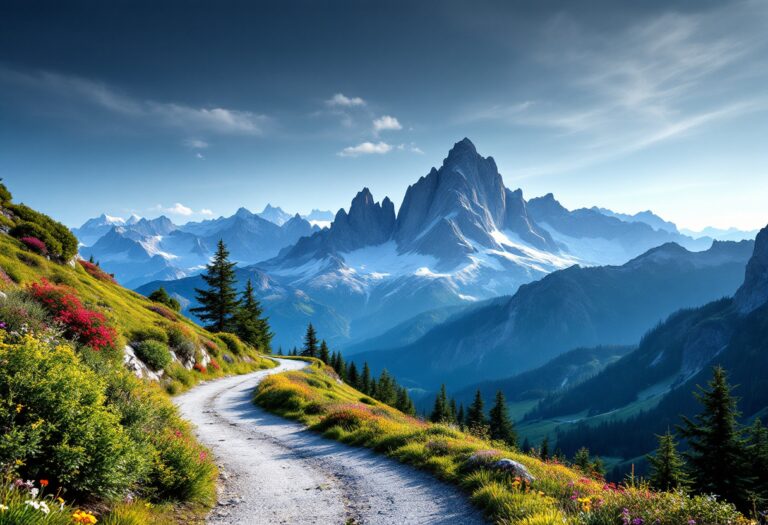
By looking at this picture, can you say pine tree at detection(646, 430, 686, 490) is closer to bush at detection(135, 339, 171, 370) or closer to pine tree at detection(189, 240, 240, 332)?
bush at detection(135, 339, 171, 370)

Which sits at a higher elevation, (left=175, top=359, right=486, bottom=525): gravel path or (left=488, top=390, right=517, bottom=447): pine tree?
(left=175, top=359, right=486, bottom=525): gravel path

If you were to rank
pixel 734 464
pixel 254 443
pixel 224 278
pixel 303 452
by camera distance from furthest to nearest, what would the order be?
1. pixel 224 278
2. pixel 734 464
3. pixel 254 443
4. pixel 303 452

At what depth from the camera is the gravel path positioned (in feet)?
33.1

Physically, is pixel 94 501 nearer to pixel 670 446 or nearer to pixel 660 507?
pixel 660 507

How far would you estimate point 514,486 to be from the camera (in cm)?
1018

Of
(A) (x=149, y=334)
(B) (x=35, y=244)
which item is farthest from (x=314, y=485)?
(B) (x=35, y=244)

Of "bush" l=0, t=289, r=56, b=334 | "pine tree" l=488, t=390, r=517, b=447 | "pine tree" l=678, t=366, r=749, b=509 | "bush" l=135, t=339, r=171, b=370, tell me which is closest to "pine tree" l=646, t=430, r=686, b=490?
"pine tree" l=678, t=366, r=749, b=509

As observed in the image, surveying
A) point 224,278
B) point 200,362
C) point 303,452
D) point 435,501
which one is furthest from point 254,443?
point 224,278

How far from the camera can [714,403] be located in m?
32.7

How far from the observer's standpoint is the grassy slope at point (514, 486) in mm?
7613

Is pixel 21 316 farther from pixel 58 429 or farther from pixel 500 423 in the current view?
pixel 500 423

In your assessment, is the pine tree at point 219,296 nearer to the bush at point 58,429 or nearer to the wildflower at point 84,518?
the bush at point 58,429

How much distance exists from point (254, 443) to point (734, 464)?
1356 inches

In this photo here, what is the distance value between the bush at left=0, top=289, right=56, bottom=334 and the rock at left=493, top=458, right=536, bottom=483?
14.1 meters
